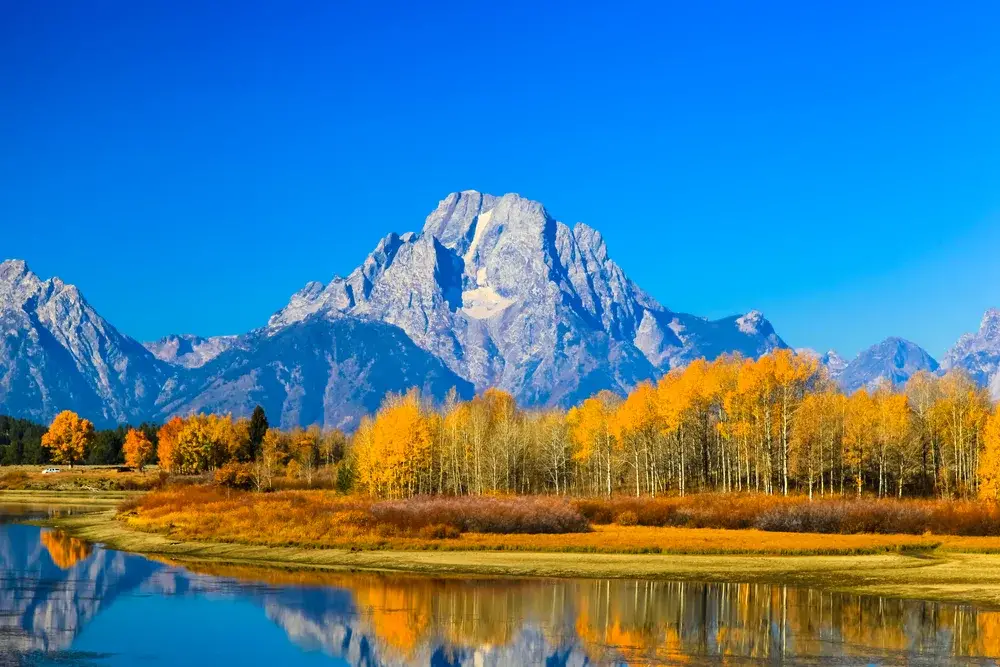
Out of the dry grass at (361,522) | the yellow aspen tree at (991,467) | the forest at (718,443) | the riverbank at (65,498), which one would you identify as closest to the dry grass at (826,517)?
the dry grass at (361,522)

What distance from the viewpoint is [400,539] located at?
207 ft

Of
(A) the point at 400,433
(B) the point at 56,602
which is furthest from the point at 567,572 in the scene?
(A) the point at 400,433

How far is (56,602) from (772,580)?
31.9m

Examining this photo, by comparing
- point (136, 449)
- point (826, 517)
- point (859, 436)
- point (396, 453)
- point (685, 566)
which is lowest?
point (685, 566)

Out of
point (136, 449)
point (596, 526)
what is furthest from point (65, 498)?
point (596, 526)

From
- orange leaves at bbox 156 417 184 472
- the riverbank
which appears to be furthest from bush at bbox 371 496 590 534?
orange leaves at bbox 156 417 184 472

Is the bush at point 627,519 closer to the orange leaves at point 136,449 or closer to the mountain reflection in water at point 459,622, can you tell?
the mountain reflection in water at point 459,622

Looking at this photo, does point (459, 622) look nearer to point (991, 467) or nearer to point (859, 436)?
point (991, 467)

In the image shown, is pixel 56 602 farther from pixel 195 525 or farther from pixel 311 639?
pixel 195 525

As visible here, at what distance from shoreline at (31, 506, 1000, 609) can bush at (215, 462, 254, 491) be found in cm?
6796

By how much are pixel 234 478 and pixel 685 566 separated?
91278 millimetres

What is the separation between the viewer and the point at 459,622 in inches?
1476

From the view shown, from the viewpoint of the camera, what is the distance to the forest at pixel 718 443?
109000mm

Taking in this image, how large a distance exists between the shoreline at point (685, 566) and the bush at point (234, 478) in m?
68.0
